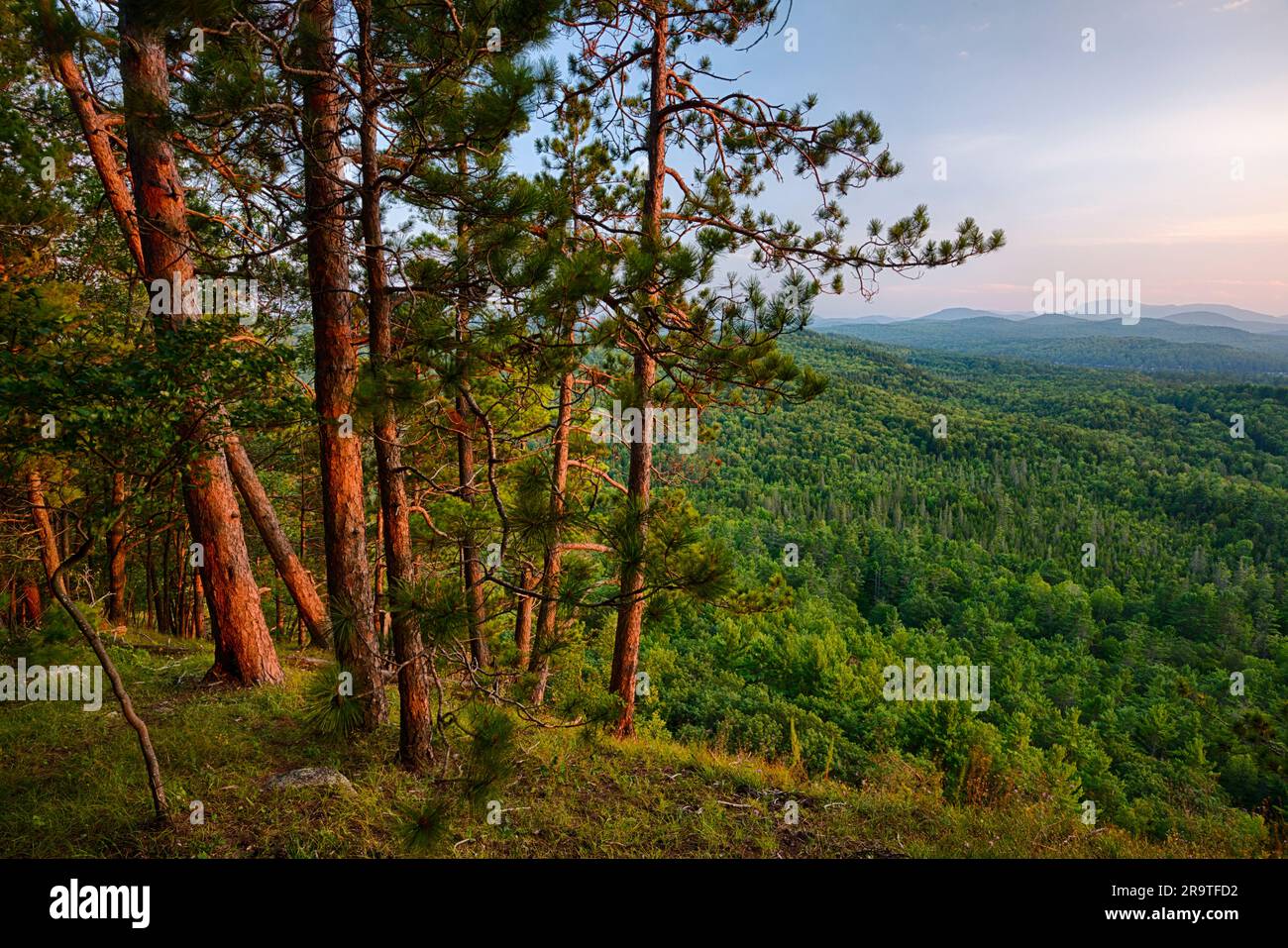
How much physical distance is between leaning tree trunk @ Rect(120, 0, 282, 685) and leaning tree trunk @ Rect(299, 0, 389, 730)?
644mm

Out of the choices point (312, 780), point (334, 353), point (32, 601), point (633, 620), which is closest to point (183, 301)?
point (334, 353)

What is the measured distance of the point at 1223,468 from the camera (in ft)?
233

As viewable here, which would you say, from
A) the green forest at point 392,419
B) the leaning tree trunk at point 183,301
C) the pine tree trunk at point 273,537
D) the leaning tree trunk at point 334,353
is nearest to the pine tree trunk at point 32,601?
the green forest at point 392,419

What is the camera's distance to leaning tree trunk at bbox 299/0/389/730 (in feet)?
10.3

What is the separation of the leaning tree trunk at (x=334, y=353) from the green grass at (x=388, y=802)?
61 cm

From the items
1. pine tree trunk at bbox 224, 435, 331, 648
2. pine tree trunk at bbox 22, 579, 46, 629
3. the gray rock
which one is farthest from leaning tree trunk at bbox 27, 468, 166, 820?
pine tree trunk at bbox 22, 579, 46, 629

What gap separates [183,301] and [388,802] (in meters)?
3.66

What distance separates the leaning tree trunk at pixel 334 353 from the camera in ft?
10.3

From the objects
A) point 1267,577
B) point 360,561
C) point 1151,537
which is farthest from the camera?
point 1151,537

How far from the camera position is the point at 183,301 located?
13.7 ft
